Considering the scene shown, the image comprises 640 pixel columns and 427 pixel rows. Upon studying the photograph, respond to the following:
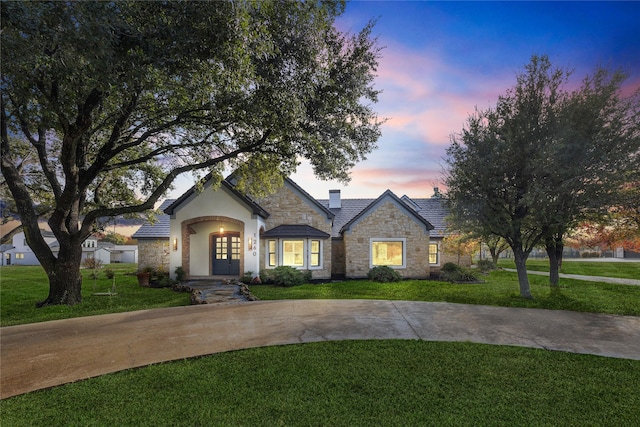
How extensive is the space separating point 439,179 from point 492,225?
277 centimetres

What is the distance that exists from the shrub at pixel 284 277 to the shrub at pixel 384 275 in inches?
159

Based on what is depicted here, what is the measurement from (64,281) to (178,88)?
8.17 meters

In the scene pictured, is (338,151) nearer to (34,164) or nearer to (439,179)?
(439,179)

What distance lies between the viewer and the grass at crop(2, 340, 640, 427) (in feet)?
12.0

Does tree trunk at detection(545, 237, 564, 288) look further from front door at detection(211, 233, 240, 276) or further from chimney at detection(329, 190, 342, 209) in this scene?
front door at detection(211, 233, 240, 276)

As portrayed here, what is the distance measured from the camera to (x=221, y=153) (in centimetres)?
1339

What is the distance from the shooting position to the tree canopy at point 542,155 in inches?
414

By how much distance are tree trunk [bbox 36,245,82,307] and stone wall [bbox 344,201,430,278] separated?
1346 centimetres

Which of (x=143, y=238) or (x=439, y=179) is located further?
(x=143, y=238)

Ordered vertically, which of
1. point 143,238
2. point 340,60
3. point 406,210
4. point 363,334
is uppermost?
point 340,60

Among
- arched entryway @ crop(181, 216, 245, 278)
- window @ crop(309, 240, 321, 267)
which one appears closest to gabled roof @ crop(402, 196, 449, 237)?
window @ crop(309, 240, 321, 267)

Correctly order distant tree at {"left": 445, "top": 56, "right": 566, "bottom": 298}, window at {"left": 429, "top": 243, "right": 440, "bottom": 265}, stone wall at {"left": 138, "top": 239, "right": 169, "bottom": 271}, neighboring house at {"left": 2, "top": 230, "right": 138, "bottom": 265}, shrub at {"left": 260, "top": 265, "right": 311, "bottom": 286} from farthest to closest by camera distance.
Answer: neighboring house at {"left": 2, "top": 230, "right": 138, "bottom": 265} → window at {"left": 429, "top": 243, "right": 440, "bottom": 265} → stone wall at {"left": 138, "top": 239, "right": 169, "bottom": 271} → shrub at {"left": 260, "top": 265, "right": 311, "bottom": 286} → distant tree at {"left": 445, "top": 56, "right": 566, "bottom": 298}

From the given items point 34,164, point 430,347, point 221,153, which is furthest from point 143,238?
point 430,347

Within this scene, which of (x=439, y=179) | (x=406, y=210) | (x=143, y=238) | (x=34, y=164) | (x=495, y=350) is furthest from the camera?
(x=143, y=238)
